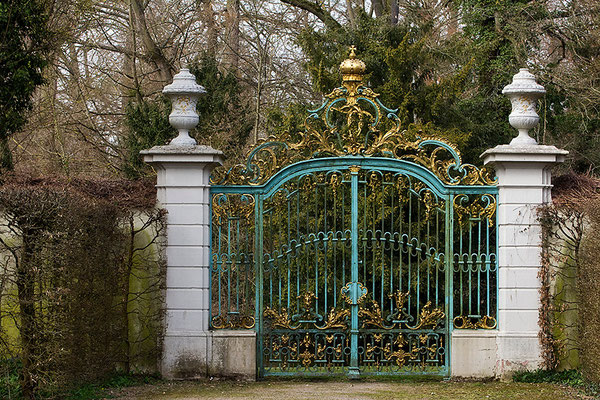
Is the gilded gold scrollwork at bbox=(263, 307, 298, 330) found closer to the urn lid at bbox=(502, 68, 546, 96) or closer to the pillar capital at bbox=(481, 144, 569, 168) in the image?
the pillar capital at bbox=(481, 144, 569, 168)

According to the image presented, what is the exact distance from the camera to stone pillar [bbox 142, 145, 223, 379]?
9.20 meters

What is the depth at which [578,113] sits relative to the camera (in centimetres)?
1560

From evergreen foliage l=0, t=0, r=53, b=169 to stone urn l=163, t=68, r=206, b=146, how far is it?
1.66 metres

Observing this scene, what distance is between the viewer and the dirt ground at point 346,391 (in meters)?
8.25

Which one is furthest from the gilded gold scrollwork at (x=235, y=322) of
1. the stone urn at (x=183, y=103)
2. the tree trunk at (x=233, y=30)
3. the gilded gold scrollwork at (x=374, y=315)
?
the tree trunk at (x=233, y=30)

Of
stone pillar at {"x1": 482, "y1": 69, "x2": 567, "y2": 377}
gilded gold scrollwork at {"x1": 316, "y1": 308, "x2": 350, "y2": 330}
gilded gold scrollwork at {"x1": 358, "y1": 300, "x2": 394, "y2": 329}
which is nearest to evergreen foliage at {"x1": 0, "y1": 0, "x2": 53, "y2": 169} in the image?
gilded gold scrollwork at {"x1": 316, "y1": 308, "x2": 350, "y2": 330}

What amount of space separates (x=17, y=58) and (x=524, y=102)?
550 centimetres

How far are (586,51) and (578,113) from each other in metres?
1.13

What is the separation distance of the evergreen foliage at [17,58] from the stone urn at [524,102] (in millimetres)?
5183

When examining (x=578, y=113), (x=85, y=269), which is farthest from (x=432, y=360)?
(x=578, y=113)

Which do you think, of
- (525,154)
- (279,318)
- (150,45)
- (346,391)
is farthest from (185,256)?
(150,45)

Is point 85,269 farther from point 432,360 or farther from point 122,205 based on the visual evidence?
point 432,360

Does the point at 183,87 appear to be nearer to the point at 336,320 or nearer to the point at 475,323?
the point at 336,320

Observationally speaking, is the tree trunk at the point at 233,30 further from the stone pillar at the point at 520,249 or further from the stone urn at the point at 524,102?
the stone pillar at the point at 520,249
